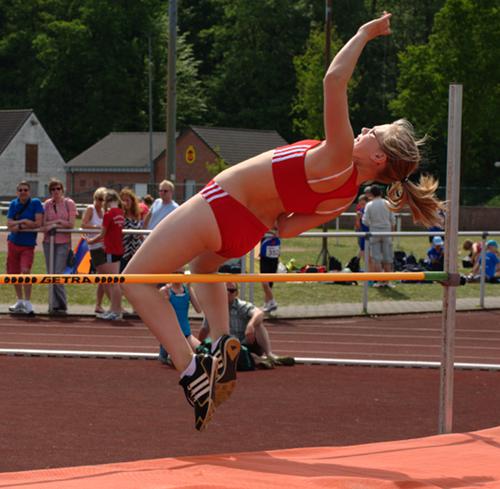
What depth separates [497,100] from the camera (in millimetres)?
46094

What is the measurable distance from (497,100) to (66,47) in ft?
105

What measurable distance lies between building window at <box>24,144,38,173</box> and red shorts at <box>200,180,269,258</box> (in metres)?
64.1

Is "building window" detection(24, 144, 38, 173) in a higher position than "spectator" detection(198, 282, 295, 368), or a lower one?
higher

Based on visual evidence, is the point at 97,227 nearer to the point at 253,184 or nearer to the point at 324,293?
the point at 324,293

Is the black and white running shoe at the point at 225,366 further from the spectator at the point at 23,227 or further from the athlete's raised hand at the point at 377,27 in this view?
the spectator at the point at 23,227

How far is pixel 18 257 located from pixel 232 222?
357 inches

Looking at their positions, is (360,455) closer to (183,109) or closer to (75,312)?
(75,312)

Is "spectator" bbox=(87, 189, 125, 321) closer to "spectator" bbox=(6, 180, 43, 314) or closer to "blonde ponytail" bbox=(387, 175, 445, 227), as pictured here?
"spectator" bbox=(6, 180, 43, 314)

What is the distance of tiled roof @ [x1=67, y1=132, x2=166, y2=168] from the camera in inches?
2566

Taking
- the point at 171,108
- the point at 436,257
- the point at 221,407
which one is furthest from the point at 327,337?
the point at 171,108

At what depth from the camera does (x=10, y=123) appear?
6681 cm

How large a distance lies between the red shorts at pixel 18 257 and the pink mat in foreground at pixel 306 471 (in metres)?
8.50

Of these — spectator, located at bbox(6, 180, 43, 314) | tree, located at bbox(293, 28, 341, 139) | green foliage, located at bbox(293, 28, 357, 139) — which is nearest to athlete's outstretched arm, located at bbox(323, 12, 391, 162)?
spectator, located at bbox(6, 180, 43, 314)

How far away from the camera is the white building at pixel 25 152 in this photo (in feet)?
219
